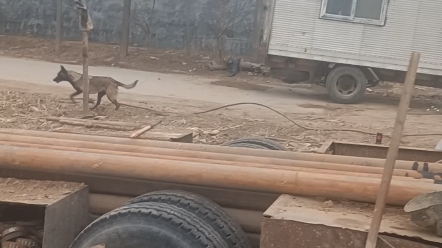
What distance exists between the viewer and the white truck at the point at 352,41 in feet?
47.9

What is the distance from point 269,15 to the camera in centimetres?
1540

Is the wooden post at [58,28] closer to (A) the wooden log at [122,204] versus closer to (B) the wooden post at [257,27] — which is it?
(B) the wooden post at [257,27]

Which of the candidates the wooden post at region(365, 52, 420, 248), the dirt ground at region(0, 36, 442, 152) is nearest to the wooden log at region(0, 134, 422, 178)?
the wooden post at region(365, 52, 420, 248)

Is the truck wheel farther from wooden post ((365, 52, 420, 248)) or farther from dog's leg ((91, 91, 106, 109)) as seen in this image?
wooden post ((365, 52, 420, 248))

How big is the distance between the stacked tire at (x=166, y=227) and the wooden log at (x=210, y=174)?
0.44ft

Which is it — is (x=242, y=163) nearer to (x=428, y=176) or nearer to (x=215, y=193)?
(x=215, y=193)

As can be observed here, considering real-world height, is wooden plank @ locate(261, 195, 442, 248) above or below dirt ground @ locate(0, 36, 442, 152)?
above

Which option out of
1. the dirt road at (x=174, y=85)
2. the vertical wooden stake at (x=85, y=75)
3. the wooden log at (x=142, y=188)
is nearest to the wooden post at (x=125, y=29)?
the dirt road at (x=174, y=85)

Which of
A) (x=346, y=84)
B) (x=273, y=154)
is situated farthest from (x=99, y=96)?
(x=273, y=154)

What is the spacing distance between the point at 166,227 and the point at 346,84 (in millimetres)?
13100

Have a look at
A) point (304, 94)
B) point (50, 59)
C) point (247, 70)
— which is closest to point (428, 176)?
point (304, 94)

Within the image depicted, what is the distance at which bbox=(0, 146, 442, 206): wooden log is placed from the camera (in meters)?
2.80

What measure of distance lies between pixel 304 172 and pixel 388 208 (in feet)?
1.44

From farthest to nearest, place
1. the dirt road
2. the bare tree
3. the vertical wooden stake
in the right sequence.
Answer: the bare tree
the dirt road
the vertical wooden stake
